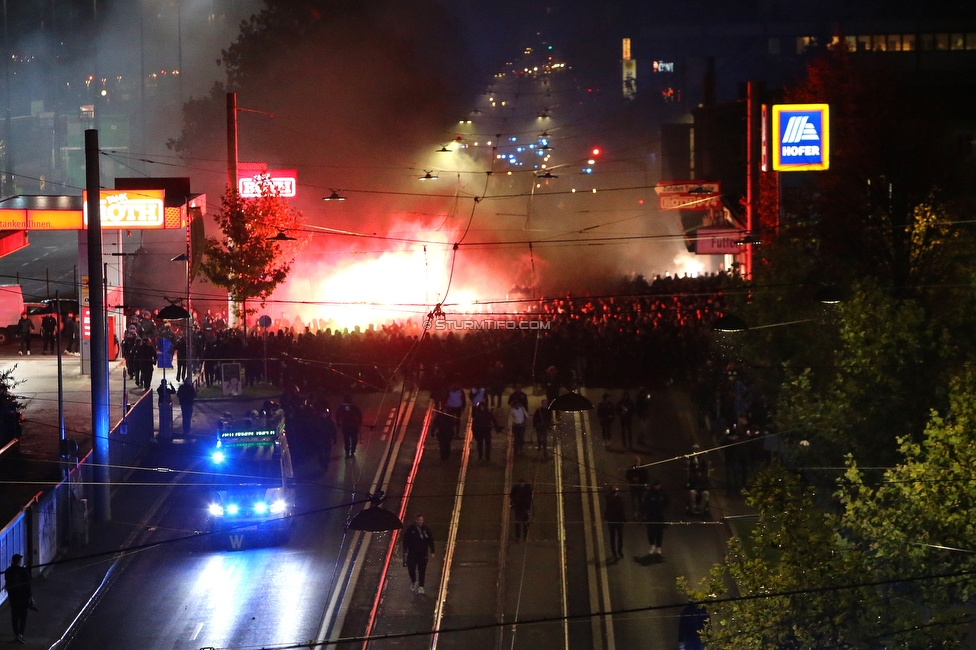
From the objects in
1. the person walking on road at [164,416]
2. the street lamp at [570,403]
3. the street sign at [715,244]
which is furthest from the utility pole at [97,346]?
the street sign at [715,244]

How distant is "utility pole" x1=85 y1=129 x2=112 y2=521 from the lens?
19.7 m

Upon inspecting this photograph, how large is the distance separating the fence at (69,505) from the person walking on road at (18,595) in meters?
0.26

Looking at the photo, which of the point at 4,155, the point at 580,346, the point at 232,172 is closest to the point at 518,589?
the point at 580,346

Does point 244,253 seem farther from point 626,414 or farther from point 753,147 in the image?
point 753,147

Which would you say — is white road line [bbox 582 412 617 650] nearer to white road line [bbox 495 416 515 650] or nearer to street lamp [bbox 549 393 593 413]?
white road line [bbox 495 416 515 650]

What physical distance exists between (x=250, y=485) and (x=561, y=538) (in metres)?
5.21

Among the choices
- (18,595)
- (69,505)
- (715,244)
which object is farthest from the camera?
(715,244)

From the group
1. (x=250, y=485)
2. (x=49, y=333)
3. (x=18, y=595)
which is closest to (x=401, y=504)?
(x=250, y=485)

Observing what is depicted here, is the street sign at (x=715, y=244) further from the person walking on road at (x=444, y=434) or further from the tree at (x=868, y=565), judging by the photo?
the tree at (x=868, y=565)

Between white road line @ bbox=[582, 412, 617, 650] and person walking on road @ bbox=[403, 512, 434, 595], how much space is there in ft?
8.63

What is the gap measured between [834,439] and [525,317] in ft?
46.7

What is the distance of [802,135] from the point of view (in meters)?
24.9

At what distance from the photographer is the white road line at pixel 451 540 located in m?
15.9

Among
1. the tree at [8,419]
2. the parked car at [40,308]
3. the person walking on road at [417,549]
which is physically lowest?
the person walking on road at [417,549]
